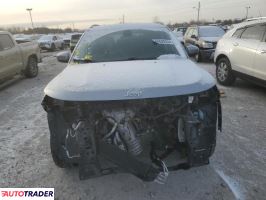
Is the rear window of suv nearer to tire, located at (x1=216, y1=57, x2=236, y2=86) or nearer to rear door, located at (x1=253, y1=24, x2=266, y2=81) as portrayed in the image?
rear door, located at (x1=253, y1=24, x2=266, y2=81)

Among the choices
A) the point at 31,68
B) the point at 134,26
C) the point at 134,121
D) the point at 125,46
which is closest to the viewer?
the point at 134,121

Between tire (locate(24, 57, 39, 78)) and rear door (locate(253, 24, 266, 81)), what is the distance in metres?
7.54

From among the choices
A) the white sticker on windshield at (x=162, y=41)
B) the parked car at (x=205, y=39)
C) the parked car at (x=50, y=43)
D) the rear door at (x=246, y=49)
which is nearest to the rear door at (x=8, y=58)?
the white sticker on windshield at (x=162, y=41)

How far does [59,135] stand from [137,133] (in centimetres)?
80

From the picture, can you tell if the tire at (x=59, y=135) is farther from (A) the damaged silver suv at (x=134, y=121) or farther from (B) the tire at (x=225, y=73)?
(B) the tire at (x=225, y=73)

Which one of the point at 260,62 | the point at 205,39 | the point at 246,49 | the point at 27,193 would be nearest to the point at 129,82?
the point at 27,193

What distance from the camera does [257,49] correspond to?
7.04 meters

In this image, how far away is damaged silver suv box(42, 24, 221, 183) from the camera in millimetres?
3086

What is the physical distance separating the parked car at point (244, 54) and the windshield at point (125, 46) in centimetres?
294

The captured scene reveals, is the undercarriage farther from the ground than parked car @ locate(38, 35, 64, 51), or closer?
farther from the ground

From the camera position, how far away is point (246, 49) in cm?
748

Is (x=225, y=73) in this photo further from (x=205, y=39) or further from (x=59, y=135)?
(x=59, y=135)

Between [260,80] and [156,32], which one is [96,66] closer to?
[156,32]

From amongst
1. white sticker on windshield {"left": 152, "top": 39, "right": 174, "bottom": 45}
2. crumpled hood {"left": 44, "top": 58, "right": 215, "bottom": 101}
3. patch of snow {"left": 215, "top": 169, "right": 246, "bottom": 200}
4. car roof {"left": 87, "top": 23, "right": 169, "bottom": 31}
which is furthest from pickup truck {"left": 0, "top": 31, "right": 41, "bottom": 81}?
patch of snow {"left": 215, "top": 169, "right": 246, "bottom": 200}
